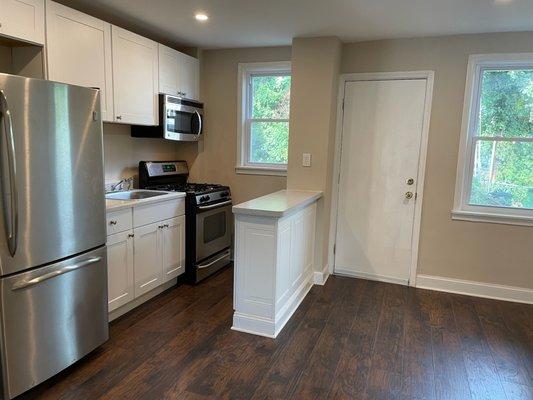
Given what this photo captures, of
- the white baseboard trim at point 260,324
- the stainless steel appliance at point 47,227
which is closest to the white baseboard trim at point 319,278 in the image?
the white baseboard trim at point 260,324

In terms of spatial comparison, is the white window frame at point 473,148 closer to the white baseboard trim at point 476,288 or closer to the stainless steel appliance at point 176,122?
the white baseboard trim at point 476,288

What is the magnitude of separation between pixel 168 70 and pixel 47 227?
219 cm

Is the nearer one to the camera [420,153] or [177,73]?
[420,153]

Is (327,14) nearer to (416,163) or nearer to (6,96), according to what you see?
(416,163)

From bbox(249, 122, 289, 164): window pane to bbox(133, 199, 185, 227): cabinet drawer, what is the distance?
3.74ft

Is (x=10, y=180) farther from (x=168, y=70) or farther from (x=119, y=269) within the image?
(x=168, y=70)

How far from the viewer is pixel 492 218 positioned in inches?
138

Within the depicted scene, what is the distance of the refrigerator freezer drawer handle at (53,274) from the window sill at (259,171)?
2.18 m

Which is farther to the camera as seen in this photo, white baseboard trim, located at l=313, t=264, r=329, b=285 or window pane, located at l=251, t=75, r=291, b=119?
window pane, located at l=251, t=75, r=291, b=119

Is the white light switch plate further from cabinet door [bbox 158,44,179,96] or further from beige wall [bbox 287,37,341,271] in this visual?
cabinet door [bbox 158,44,179,96]

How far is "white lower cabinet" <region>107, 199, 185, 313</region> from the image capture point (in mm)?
2812

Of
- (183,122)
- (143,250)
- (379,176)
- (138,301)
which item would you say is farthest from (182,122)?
(379,176)

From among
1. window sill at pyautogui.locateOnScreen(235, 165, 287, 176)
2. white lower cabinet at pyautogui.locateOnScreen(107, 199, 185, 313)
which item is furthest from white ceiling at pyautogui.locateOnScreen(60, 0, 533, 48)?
white lower cabinet at pyautogui.locateOnScreen(107, 199, 185, 313)

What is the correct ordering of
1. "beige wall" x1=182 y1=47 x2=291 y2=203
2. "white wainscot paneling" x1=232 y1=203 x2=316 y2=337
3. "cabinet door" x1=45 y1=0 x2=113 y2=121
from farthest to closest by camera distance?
1. "beige wall" x1=182 y1=47 x2=291 y2=203
2. "white wainscot paneling" x1=232 y1=203 x2=316 y2=337
3. "cabinet door" x1=45 y1=0 x2=113 y2=121
